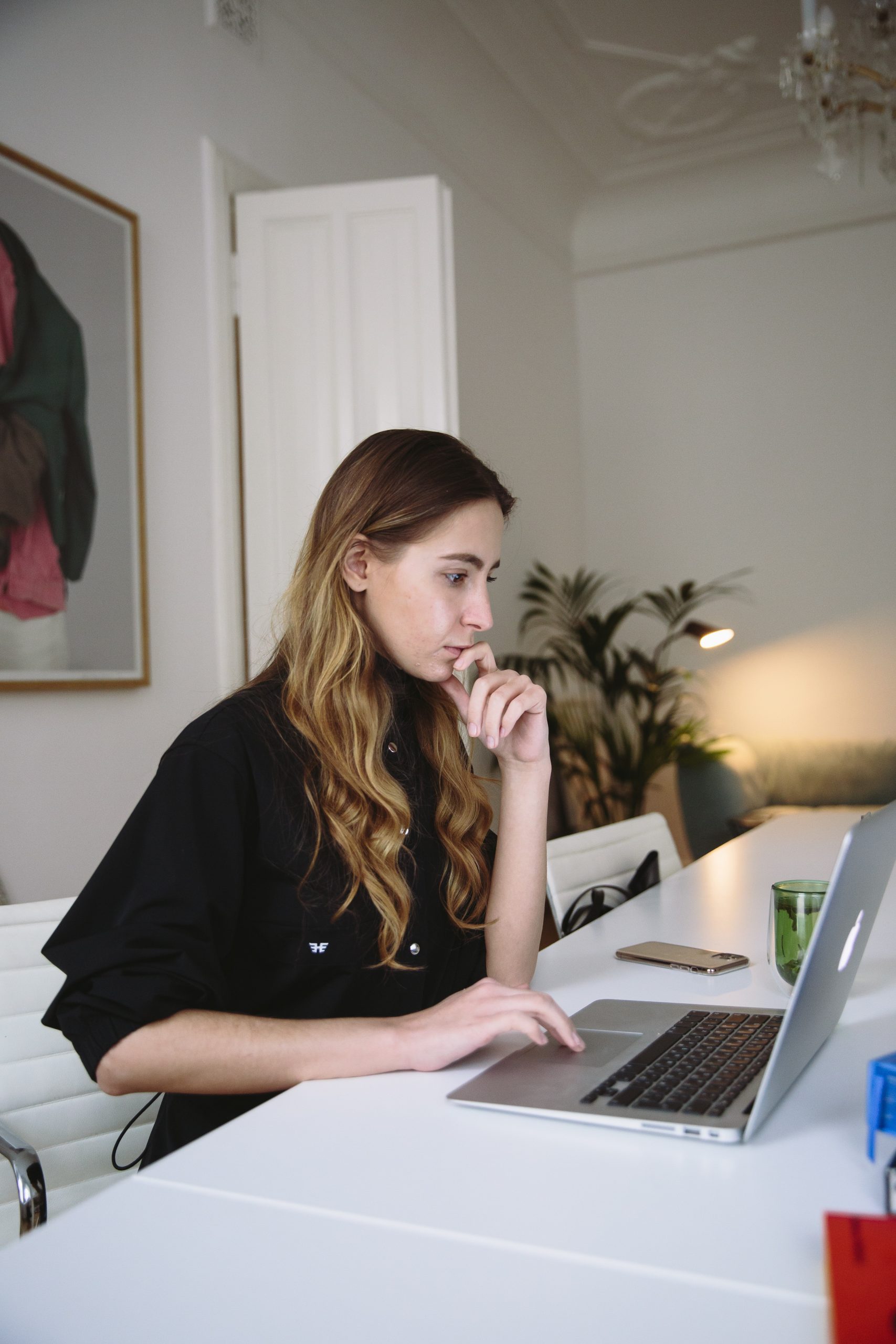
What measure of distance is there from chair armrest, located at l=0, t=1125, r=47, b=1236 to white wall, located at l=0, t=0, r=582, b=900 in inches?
55.5

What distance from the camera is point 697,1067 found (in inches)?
36.4

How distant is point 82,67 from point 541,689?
226cm

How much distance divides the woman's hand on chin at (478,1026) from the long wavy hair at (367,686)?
0.84ft

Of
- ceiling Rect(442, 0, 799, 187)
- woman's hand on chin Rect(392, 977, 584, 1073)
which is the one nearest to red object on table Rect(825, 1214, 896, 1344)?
Result: woman's hand on chin Rect(392, 977, 584, 1073)

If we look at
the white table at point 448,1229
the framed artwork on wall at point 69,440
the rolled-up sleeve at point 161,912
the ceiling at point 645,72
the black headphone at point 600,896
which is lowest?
the black headphone at point 600,896

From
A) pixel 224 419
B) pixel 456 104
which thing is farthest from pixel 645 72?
pixel 224 419

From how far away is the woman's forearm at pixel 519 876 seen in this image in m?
1.41

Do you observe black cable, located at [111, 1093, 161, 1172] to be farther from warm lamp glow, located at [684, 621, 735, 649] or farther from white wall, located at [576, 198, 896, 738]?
white wall, located at [576, 198, 896, 738]

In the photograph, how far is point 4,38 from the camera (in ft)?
8.16

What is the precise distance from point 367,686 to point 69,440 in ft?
5.10

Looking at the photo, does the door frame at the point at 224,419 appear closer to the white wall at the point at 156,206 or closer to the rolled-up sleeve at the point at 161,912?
the white wall at the point at 156,206

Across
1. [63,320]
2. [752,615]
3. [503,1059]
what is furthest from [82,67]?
[752,615]

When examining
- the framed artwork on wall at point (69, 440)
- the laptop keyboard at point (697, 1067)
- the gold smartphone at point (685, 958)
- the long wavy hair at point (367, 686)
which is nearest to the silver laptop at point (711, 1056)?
the laptop keyboard at point (697, 1067)

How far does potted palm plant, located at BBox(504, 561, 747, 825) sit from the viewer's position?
5160 mm
